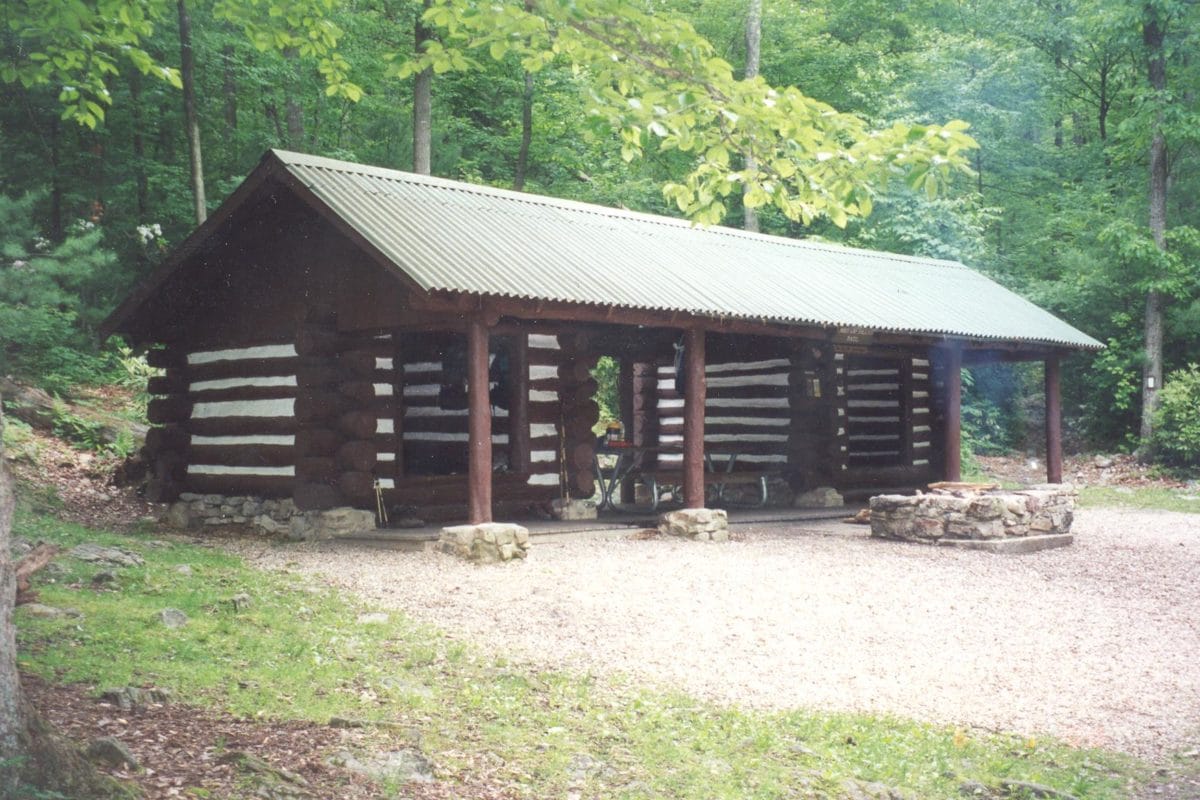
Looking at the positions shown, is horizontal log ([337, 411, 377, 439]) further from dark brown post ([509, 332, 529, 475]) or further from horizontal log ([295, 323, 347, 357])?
dark brown post ([509, 332, 529, 475])

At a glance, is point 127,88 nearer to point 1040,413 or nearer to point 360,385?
point 360,385

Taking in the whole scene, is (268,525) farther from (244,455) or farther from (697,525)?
(697,525)

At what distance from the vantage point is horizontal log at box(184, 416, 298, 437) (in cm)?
1334

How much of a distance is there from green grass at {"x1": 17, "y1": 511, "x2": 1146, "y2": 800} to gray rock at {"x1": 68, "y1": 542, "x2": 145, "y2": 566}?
1.92 metres

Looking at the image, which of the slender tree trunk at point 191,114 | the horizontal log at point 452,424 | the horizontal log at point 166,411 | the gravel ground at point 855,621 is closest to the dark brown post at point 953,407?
the gravel ground at point 855,621

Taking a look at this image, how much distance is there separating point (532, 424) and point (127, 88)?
1342 centimetres

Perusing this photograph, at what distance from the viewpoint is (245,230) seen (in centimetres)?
1371

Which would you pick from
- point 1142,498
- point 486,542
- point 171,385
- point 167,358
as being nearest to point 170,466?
point 171,385

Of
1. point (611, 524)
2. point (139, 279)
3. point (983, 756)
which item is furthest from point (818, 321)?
point (139, 279)

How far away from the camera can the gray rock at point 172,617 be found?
7.02 metres

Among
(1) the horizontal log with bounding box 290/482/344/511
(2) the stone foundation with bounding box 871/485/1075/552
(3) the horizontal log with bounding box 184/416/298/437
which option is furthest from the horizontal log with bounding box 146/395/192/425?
(2) the stone foundation with bounding box 871/485/1075/552

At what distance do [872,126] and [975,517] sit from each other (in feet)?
60.4

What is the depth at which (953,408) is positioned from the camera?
17.6m

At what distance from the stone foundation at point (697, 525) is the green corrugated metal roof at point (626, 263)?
8.12ft
